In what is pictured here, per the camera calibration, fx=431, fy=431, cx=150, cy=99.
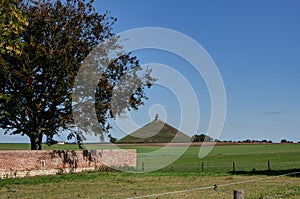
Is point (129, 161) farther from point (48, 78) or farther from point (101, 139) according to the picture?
point (48, 78)

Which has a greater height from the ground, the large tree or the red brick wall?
the large tree

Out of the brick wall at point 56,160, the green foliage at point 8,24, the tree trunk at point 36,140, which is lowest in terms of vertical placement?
the brick wall at point 56,160

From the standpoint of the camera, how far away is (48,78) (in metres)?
33.7

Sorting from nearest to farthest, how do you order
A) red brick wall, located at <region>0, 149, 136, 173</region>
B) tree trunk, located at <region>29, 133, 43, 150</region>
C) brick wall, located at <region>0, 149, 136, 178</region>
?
brick wall, located at <region>0, 149, 136, 178</region> < red brick wall, located at <region>0, 149, 136, 173</region> < tree trunk, located at <region>29, 133, 43, 150</region>

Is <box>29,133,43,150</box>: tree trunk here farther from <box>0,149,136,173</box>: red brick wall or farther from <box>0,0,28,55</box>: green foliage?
<box>0,0,28,55</box>: green foliage

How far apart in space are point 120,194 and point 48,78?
17.8m

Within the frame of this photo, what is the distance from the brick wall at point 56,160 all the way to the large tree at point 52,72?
2.15 meters

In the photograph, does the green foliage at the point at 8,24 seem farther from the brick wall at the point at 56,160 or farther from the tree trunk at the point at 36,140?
the tree trunk at the point at 36,140

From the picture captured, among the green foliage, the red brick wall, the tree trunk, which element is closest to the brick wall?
the red brick wall

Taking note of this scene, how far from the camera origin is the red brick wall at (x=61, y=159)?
30266mm

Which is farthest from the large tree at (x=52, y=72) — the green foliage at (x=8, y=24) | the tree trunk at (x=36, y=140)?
the green foliage at (x=8, y=24)

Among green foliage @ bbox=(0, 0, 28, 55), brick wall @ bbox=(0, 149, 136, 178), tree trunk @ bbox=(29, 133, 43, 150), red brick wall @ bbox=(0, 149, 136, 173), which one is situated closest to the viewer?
green foliage @ bbox=(0, 0, 28, 55)

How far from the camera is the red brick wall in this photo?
30.3 meters

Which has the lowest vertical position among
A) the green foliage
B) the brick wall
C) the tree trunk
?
the brick wall
